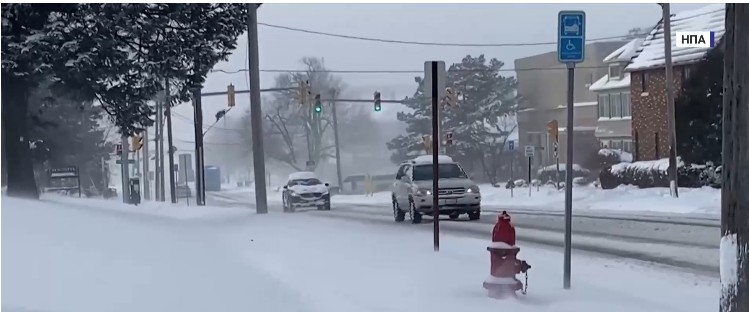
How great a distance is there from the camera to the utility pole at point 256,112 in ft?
71.4

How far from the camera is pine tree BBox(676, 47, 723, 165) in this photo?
2480cm

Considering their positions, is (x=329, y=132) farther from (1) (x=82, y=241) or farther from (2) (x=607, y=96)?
(1) (x=82, y=241)

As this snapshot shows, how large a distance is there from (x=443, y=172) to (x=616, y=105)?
973cm

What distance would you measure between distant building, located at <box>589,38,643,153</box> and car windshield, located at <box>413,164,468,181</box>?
6876 millimetres

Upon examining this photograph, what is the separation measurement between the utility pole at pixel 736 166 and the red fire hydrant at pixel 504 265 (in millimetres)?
2072

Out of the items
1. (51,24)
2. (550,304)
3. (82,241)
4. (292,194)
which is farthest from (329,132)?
(550,304)

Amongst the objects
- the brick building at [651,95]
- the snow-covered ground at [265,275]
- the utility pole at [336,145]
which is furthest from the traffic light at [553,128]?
the snow-covered ground at [265,275]

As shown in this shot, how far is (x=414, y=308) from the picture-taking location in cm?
839

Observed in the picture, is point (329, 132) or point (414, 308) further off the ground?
point (329, 132)

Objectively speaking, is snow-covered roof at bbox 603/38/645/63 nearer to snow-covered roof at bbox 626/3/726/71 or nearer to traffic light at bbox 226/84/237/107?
snow-covered roof at bbox 626/3/726/71

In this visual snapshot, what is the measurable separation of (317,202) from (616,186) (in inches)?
400

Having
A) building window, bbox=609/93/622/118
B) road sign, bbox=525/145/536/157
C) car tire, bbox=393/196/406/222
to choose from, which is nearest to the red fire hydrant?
car tire, bbox=393/196/406/222

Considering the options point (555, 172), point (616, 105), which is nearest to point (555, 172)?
point (555, 172)

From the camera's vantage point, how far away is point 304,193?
92.4ft
